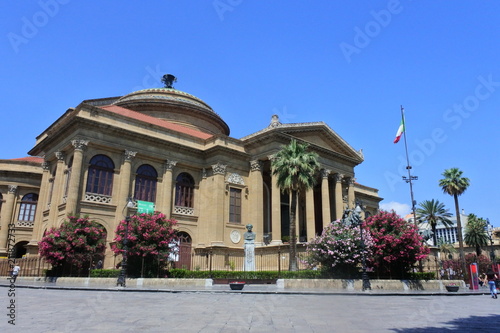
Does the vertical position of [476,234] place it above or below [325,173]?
below

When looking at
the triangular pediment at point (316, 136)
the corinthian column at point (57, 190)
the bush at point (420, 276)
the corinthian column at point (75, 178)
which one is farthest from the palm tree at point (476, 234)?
the corinthian column at point (57, 190)

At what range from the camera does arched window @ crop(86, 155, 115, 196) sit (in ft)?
99.1

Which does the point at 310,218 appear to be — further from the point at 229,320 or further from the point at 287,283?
the point at 229,320

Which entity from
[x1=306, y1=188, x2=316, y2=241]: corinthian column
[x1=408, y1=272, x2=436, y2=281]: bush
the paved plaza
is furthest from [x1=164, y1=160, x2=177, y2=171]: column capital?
the paved plaza

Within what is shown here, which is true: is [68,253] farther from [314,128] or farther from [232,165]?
[314,128]

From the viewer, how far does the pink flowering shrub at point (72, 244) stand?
78.3ft

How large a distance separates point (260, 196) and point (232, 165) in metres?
4.00

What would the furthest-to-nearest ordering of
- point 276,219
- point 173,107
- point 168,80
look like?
point 168,80
point 173,107
point 276,219

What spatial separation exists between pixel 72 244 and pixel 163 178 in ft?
37.5

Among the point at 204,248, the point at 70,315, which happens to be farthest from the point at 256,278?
the point at 70,315

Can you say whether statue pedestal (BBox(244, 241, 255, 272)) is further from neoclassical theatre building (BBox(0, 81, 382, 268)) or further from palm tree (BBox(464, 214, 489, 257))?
palm tree (BBox(464, 214, 489, 257))

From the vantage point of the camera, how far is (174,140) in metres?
35.6

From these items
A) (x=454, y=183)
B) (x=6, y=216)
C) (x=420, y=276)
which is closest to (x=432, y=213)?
(x=454, y=183)

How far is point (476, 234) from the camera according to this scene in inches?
2596
